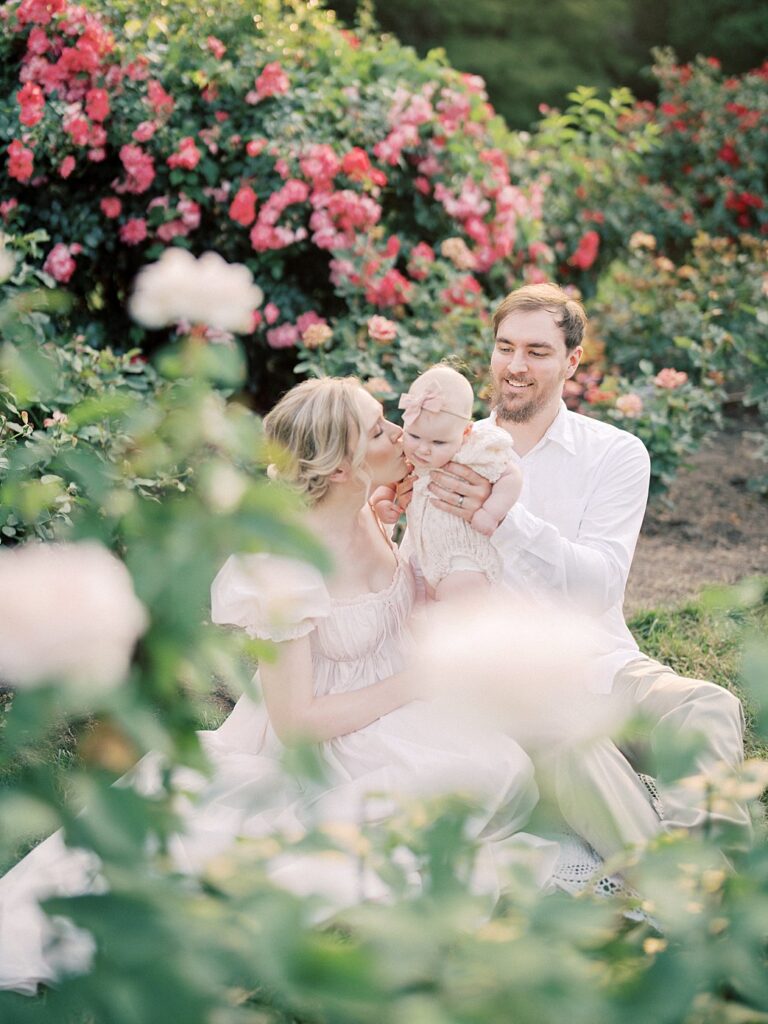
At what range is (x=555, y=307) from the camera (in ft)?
10.2

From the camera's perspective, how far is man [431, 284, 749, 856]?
8.14 feet

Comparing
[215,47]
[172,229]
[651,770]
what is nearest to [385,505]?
[651,770]

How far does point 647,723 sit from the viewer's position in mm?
1009

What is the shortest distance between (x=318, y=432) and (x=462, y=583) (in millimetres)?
467

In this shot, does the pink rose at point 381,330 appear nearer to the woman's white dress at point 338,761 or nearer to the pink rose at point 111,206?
the pink rose at point 111,206

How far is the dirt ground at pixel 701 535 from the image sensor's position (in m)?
4.46

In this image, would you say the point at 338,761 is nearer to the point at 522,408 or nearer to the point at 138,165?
the point at 522,408

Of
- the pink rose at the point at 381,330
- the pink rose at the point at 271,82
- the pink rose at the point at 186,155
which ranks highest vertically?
the pink rose at the point at 271,82

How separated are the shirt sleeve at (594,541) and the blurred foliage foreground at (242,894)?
1.60m

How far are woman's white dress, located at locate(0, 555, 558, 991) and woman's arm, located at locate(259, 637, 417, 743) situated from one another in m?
0.03

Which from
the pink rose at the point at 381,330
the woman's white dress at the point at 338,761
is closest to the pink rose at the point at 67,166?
the pink rose at the point at 381,330

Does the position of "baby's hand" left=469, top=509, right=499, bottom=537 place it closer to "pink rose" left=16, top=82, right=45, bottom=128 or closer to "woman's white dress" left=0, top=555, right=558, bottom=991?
"woman's white dress" left=0, top=555, right=558, bottom=991

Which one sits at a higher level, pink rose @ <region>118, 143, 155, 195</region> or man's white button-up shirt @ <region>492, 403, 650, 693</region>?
pink rose @ <region>118, 143, 155, 195</region>

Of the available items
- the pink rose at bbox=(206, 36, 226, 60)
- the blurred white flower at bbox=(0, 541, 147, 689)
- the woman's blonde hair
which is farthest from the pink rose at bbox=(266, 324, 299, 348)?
the blurred white flower at bbox=(0, 541, 147, 689)
